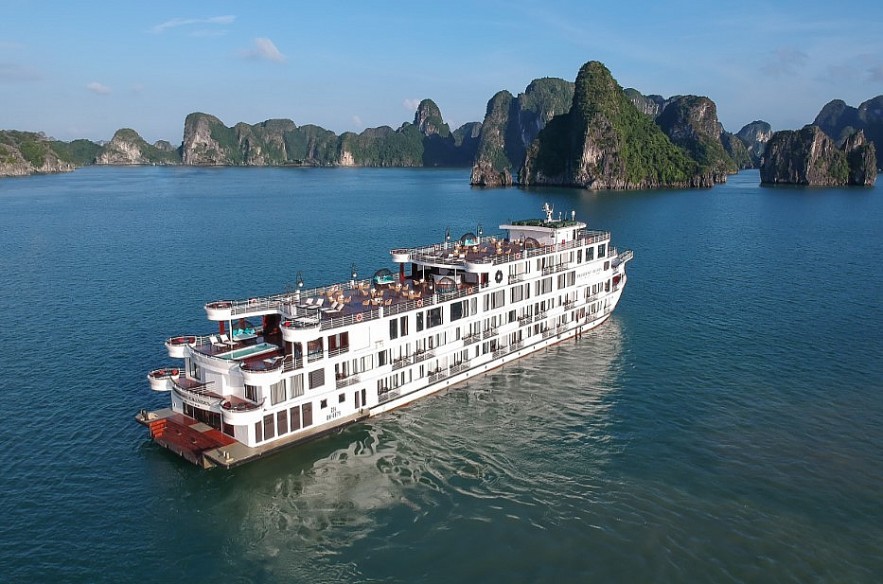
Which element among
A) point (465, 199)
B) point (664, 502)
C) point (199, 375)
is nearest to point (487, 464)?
point (664, 502)

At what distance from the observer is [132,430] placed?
3644 cm

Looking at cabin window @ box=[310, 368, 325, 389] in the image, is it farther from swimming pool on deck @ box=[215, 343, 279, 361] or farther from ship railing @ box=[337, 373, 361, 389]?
swimming pool on deck @ box=[215, 343, 279, 361]

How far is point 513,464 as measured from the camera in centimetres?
3325

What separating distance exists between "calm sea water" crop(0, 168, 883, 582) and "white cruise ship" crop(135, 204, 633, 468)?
1.41 meters

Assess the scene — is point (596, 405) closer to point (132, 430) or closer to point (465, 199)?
point (132, 430)

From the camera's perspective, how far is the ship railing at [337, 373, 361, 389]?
35.6 metres

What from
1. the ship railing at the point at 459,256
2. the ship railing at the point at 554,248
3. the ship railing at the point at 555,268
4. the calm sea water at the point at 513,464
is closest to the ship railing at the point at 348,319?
the calm sea water at the point at 513,464

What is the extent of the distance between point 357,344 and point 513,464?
35.9ft

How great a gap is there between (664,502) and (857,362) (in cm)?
2683

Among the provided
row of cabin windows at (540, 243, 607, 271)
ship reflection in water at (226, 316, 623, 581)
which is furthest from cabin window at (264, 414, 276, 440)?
row of cabin windows at (540, 243, 607, 271)

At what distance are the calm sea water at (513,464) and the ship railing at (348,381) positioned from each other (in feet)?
9.31

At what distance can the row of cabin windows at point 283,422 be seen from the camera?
107ft

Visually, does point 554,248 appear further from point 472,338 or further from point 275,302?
point 275,302

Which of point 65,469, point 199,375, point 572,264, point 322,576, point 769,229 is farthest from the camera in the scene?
point 769,229
